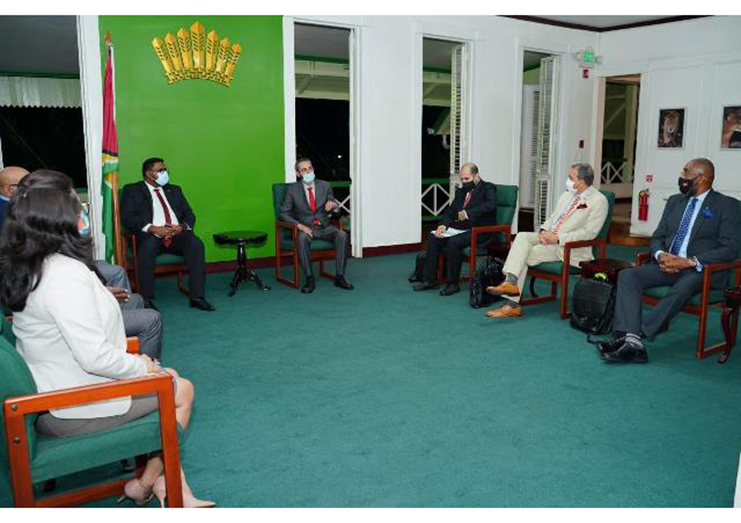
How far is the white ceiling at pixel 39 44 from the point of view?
7730 mm

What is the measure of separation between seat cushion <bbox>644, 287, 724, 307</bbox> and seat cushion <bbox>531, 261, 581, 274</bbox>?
30.8 inches

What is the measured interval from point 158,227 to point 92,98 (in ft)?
4.91

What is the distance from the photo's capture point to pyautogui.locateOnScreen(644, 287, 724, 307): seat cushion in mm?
3805

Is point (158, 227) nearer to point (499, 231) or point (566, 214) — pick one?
point (499, 231)

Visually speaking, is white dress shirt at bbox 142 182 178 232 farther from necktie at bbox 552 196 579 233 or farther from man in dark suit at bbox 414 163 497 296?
necktie at bbox 552 196 579 233

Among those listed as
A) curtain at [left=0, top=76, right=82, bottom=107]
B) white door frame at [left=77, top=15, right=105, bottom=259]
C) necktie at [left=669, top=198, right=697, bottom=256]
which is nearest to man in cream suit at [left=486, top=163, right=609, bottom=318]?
necktie at [left=669, top=198, right=697, bottom=256]

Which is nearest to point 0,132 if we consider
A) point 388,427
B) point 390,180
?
point 390,180

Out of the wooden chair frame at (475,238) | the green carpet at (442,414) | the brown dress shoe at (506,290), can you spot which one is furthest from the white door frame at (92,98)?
the brown dress shoe at (506,290)

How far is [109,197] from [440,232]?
272 cm

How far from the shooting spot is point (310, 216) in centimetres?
591

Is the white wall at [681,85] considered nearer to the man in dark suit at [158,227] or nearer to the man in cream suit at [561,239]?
the man in cream suit at [561,239]

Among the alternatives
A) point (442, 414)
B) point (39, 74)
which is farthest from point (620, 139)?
point (442, 414)

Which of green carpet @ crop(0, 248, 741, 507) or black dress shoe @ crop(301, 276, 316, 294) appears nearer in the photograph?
green carpet @ crop(0, 248, 741, 507)
